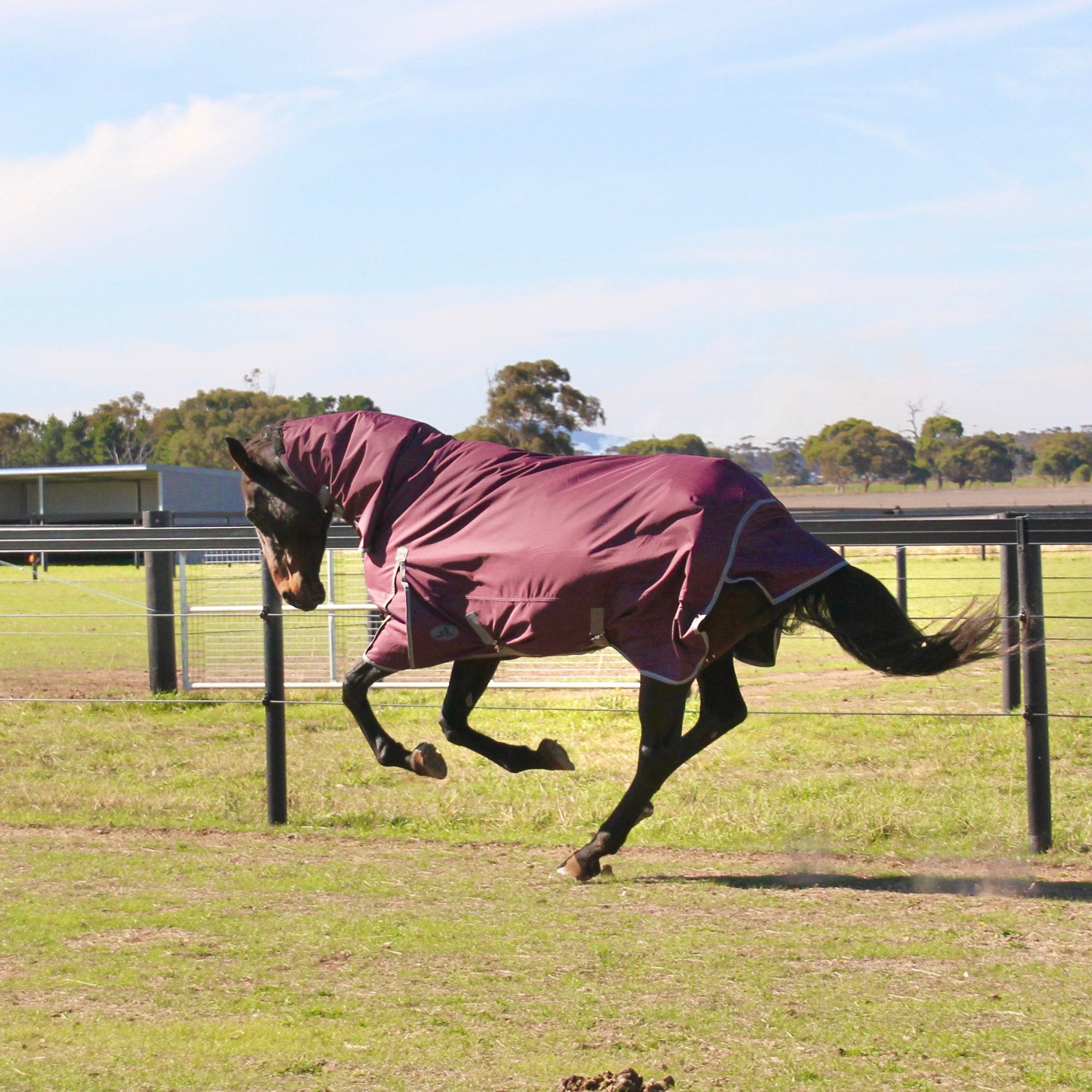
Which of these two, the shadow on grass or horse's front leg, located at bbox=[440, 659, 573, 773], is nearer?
the shadow on grass

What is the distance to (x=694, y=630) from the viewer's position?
461 centimetres

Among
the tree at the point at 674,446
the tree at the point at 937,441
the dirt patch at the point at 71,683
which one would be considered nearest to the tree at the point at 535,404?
the tree at the point at 674,446

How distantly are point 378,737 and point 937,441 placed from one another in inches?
3579

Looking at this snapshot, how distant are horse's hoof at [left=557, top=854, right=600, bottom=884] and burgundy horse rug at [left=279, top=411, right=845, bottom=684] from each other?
821 mm

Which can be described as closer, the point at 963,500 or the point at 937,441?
the point at 963,500

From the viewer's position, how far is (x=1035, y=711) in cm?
571

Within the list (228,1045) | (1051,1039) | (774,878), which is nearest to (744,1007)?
(1051,1039)

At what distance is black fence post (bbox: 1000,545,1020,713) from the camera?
17.5 ft

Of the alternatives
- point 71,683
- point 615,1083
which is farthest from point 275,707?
point 71,683

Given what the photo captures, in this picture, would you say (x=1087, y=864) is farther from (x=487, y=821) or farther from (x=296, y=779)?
(x=296, y=779)

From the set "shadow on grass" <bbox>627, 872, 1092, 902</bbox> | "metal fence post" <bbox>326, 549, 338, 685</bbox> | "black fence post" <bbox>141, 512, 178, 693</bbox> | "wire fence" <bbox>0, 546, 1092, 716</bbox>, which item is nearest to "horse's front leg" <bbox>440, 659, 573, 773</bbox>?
"shadow on grass" <bbox>627, 872, 1092, 902</bbox>

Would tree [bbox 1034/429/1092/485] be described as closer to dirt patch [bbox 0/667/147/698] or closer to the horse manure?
dirt patch [bbox 0/667/147/698]

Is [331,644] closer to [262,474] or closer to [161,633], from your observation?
[161,633]

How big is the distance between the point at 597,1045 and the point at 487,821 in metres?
3.12
